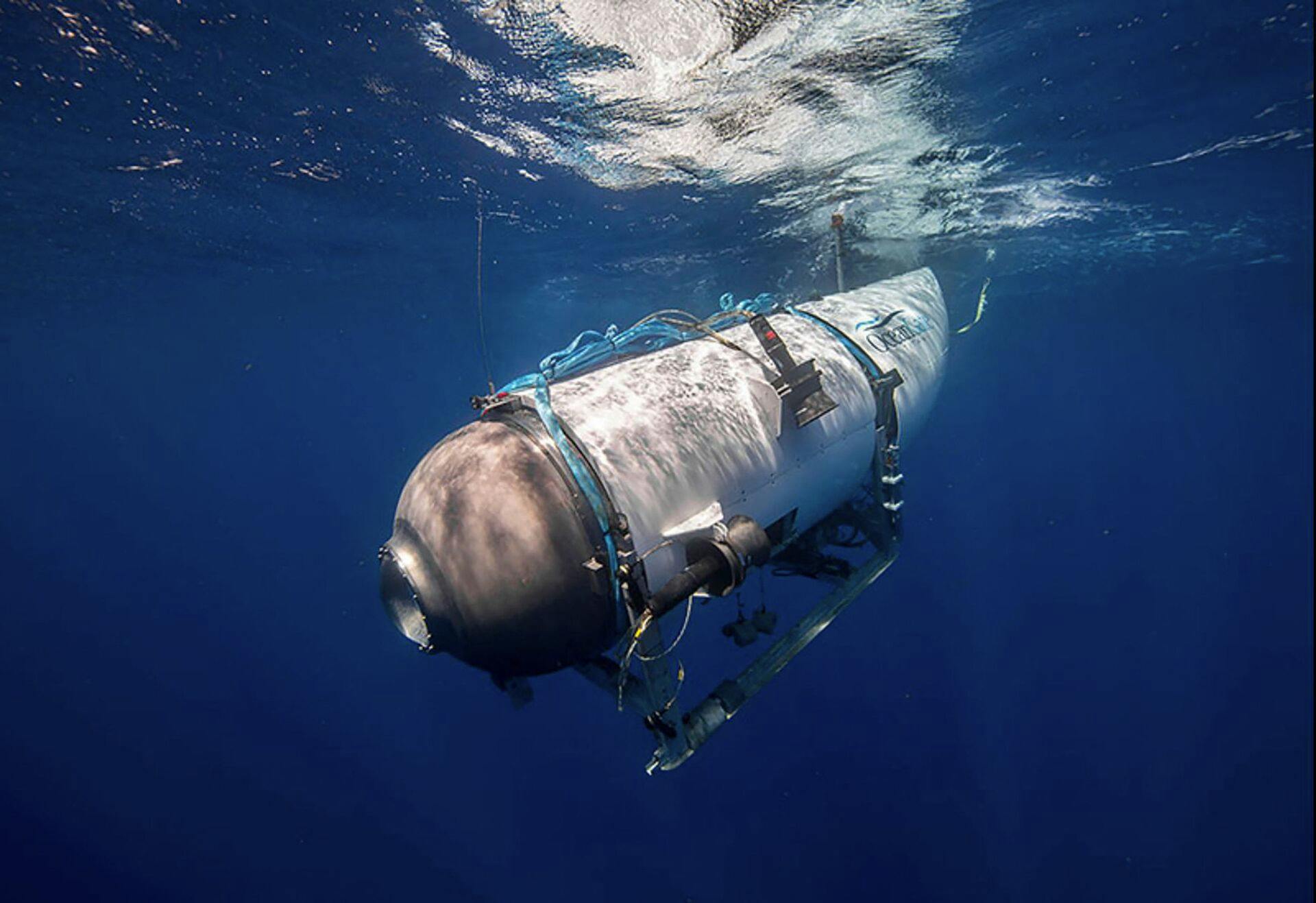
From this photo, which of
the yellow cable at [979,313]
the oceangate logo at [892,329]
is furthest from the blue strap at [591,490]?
the yellow cable at [979,313]

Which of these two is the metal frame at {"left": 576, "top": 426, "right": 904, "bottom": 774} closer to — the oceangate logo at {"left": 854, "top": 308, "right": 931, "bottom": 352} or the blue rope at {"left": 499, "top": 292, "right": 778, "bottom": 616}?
the blue rope at {"left": 499, "top": 292, "right": 778, "bottom": 616}

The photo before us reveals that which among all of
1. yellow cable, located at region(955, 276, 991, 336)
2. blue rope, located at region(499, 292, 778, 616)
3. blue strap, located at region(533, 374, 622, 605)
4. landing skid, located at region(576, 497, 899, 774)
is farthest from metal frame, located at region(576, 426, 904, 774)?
yellow cable, located at region(955, 276, 991, 336)

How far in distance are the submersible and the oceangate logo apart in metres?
0.60

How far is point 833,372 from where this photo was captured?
456cm

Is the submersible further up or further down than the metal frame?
further up

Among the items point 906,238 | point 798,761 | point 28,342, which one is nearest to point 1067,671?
point 798,761

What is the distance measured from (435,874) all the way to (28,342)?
28516 millimetres

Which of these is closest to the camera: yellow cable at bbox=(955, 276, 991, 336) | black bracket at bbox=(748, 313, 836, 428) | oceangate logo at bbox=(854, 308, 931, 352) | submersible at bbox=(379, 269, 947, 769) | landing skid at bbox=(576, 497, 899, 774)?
submersible at bbox=(379, 269, 947, 769)

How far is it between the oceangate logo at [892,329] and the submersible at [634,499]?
0.60 m

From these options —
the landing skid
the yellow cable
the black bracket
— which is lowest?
the landing skid

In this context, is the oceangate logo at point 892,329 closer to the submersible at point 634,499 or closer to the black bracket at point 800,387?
the submersible at point 634,499

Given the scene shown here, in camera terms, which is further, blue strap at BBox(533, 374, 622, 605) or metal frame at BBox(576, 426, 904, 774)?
metal frame at BBox(576, 426, 904, 774)

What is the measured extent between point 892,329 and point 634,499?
384 centimetres

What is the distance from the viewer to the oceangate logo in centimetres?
536
